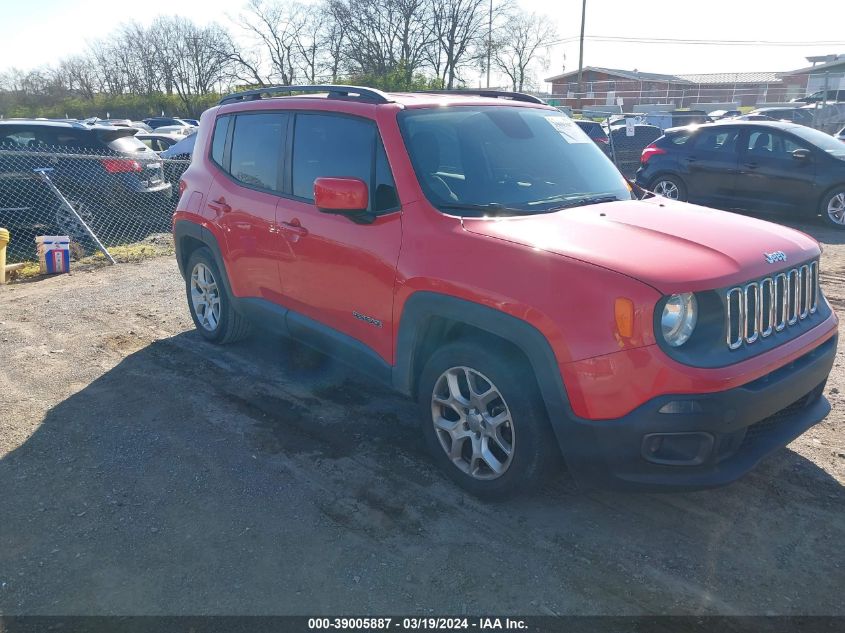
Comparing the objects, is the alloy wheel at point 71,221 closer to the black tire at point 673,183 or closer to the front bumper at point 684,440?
the front bumper at point 684,440

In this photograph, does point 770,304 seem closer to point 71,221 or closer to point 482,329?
point 482,329

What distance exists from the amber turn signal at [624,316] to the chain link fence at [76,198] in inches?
324

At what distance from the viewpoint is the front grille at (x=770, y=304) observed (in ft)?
9.23

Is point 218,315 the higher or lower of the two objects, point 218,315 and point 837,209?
the lower

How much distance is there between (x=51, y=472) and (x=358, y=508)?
1.84 m

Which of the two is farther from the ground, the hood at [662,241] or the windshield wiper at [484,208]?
the windshield wiper at [484,208]

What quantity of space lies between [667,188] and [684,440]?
9999 millimetres

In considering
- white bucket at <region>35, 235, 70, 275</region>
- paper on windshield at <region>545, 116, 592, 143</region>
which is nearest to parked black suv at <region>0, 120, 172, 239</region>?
white bucket at <region>35, 235, 70, 275</region>

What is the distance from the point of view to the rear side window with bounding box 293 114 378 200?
12.6ft

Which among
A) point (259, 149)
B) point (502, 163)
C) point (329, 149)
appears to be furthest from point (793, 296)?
point (259, 149)

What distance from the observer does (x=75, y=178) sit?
9.63 m

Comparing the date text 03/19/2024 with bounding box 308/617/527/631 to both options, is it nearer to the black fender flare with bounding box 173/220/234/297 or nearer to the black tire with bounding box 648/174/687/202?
the black fender flare with bounding box 173/220/234/297

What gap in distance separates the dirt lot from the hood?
3.99ft

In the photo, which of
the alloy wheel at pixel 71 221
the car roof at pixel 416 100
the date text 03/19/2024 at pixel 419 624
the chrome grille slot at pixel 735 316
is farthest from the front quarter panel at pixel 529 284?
the alloy wheel at pixel 71 221
